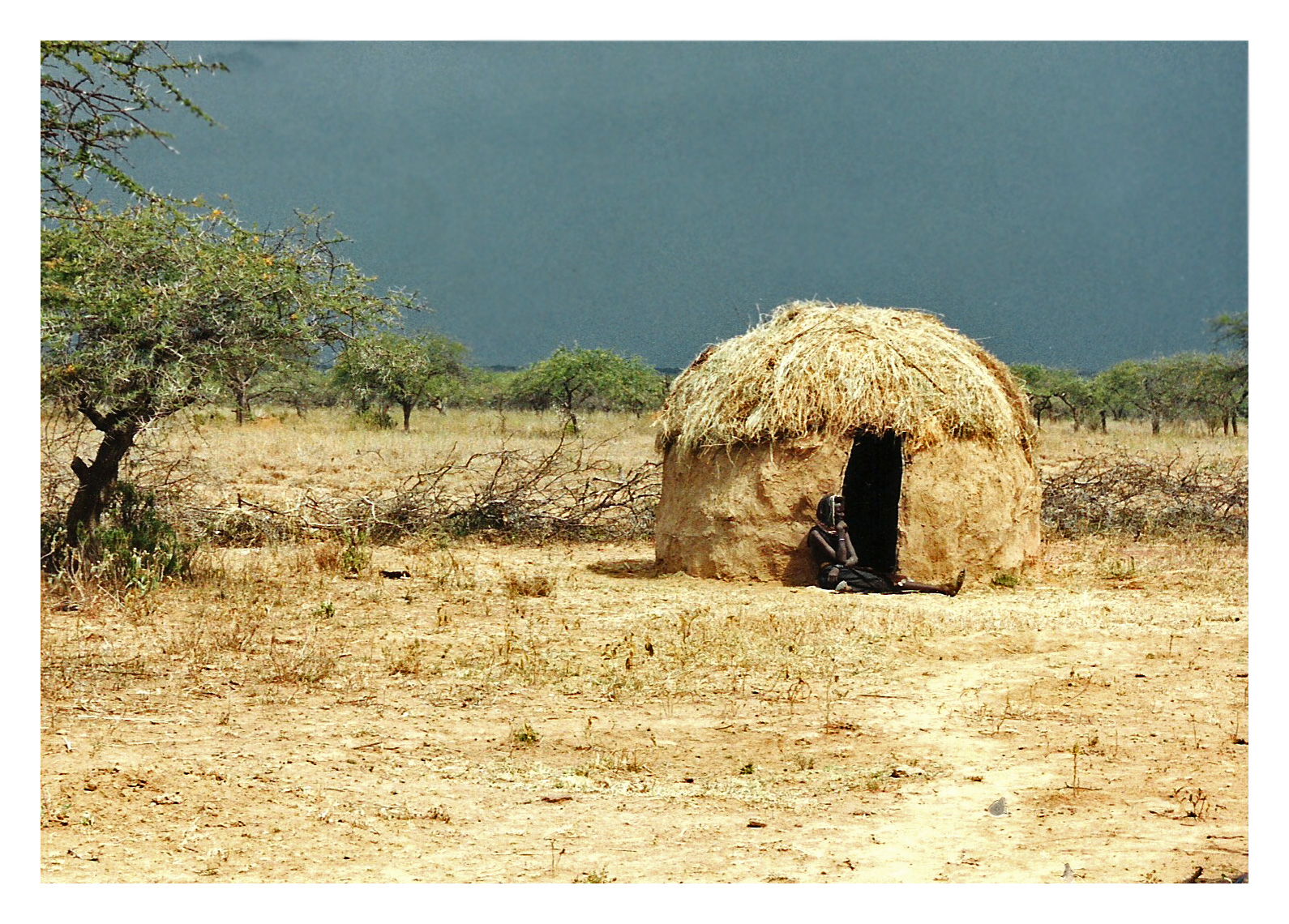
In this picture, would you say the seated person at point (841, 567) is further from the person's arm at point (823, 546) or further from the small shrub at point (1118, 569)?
the small shrub at point (1118, 569)

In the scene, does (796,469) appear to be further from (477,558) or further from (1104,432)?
(1104,432)

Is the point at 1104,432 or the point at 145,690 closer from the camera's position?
the point at 145,690

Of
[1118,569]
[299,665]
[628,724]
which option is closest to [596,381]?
[1118,569]

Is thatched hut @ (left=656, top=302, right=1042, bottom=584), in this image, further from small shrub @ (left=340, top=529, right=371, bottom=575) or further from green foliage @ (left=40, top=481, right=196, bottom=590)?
green foliage @ (left=40, top=481, right=196, bottom=590)

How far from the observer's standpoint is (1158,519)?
50.3 feet

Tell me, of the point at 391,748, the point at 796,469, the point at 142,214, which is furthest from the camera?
the point at 796,469

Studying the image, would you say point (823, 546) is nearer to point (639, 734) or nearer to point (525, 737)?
point (639, 734)

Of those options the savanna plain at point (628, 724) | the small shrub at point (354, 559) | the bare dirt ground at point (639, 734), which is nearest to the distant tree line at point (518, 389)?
the small shrub at point (354, 559)

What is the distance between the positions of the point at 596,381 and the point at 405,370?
2382 centimetres

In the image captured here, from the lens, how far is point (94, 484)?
10969 millimetres

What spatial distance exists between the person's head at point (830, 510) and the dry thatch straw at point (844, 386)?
54 centimetres

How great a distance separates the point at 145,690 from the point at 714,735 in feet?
10.3
